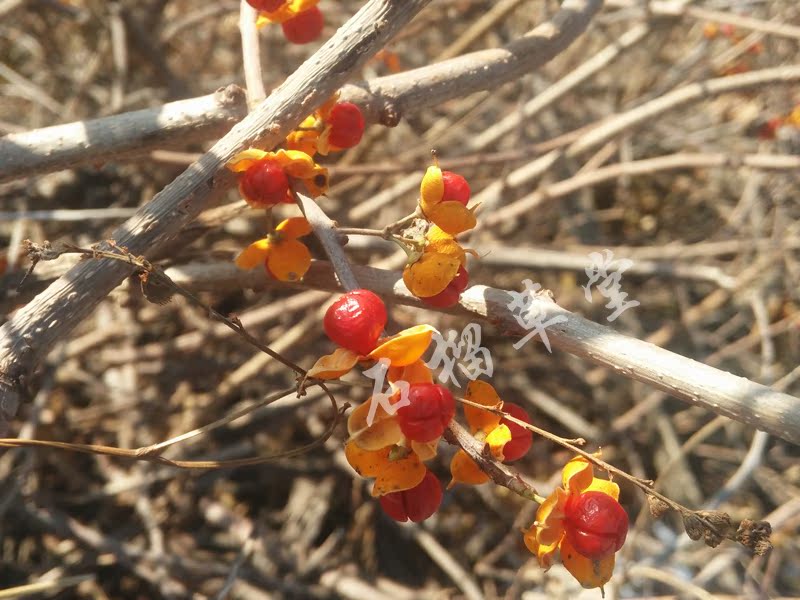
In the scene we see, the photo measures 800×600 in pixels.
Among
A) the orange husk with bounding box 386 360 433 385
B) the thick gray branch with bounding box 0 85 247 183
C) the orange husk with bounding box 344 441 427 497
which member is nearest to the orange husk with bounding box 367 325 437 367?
the orange husk with bounding box 386 360 433 385

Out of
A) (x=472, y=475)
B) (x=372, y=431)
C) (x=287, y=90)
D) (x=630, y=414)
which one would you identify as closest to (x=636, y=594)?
(x=630, y=414)

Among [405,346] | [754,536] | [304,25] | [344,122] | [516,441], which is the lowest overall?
[754,536]

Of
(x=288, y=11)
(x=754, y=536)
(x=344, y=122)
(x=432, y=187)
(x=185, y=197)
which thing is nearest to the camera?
(x=754, y=536)

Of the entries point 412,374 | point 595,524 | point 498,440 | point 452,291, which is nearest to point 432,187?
point 452,291

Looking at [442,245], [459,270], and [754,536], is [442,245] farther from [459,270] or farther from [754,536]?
[754,536]

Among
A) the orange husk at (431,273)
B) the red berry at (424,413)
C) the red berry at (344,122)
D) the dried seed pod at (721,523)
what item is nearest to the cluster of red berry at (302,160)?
the red berry at (344,122)

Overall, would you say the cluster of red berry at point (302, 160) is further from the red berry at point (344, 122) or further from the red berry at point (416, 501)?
the red berry at point (416, 501)

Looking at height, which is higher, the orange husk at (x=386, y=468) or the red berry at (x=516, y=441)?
the orange husk at (x=386, y=468)
